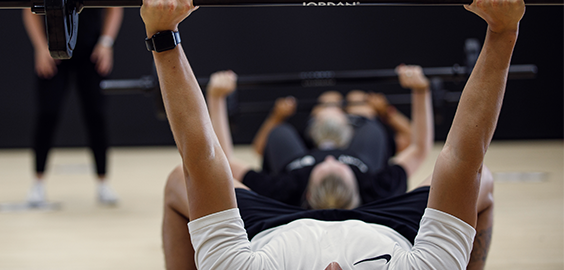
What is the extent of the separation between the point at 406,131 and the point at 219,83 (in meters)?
1.32

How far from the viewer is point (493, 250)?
139cm

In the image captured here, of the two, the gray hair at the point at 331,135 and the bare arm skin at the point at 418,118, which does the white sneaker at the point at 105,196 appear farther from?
the bare arm skin at the point at 418,118

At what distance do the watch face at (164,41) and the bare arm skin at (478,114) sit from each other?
1.52ft

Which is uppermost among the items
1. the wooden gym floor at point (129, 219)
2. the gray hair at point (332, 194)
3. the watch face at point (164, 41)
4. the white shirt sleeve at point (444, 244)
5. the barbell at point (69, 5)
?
the barbell at point (69, 5)

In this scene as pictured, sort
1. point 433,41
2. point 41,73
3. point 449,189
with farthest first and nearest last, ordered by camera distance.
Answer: point 433,41 → point 41,73 → point 449,189

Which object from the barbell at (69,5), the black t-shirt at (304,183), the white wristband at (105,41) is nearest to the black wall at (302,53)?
the white wristband at (105,41)

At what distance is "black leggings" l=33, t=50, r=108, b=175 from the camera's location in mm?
1911

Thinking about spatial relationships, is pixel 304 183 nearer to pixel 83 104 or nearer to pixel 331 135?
pixel 331 135

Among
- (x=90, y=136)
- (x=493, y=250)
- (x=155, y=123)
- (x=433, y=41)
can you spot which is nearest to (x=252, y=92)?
(x=155, y=123)

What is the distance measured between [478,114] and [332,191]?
534mm

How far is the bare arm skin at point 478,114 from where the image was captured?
27.2 inches

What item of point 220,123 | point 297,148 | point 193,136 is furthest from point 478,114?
point 297,148

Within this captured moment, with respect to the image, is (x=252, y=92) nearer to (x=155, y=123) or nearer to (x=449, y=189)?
(x=155, y=123)

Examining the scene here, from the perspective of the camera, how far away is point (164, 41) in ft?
2.28
